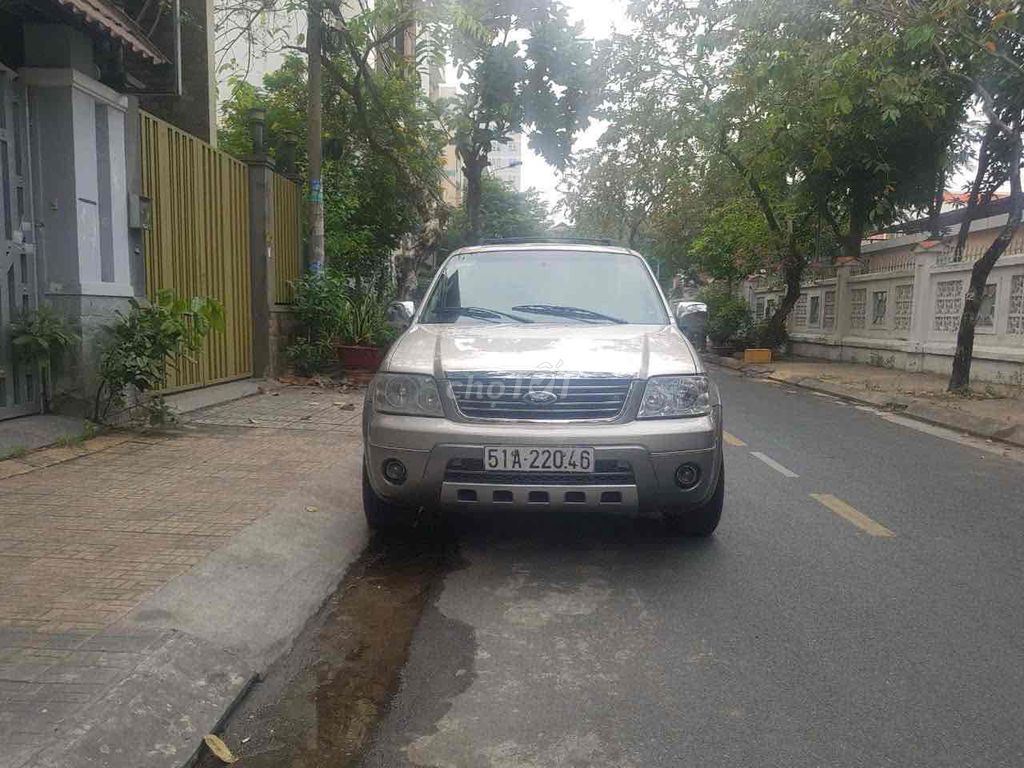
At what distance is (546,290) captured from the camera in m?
5.84

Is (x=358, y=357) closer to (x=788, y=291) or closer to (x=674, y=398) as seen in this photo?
(x=674, y=398)

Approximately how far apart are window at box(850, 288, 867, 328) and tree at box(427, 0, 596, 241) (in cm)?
796

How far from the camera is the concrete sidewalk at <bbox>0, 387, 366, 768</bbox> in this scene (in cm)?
275

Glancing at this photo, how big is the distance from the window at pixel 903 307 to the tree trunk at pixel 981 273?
203 inches

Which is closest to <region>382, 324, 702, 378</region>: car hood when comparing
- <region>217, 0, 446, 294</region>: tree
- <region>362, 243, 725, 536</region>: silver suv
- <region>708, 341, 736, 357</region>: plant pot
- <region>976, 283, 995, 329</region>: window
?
<region>362, 243, 725, 536</region>: silver suv

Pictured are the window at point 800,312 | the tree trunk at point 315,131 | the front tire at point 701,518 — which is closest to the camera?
the front tire at point 701,518

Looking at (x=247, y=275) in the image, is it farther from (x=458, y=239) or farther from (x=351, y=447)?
(x=458, y=239)

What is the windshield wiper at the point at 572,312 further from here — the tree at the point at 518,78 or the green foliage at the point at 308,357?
the tree at the point at 518,78

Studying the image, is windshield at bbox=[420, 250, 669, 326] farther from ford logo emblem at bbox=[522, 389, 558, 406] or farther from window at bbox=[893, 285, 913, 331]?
window at bbox=[893, 285, 913, 331]

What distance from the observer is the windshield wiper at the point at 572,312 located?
5.56 metres

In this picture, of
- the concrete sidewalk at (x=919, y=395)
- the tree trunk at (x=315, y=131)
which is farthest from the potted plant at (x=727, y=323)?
the tree trunk at (x=315, y=131)

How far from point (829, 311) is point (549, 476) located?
20.8m

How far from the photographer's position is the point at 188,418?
8.45m

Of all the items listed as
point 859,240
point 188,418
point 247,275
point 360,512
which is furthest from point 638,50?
point 360,512
